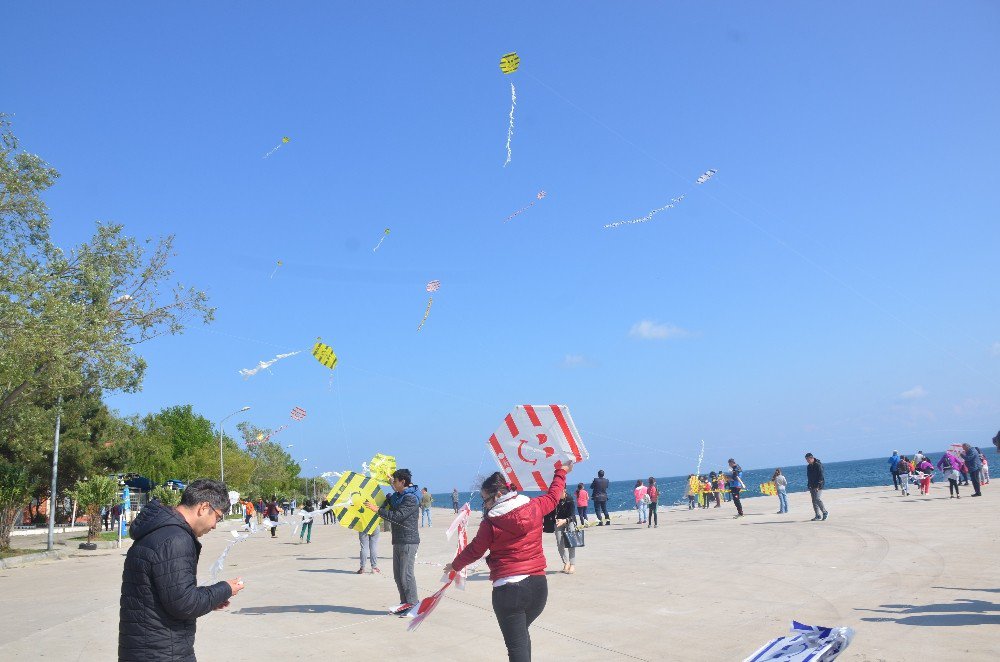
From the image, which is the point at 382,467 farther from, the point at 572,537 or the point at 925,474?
the point at 925,474

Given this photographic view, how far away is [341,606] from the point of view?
33.6 feet

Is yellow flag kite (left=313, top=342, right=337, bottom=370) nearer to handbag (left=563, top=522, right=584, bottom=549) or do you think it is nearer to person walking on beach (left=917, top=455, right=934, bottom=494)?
handbag (left=563, top=522, right=584, bottom=549)

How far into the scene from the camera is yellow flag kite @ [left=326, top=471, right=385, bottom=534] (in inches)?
413

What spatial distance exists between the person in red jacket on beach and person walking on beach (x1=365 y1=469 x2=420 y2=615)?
13.3 ft

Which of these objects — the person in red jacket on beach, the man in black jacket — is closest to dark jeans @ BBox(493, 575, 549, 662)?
the person in red jacket on beach

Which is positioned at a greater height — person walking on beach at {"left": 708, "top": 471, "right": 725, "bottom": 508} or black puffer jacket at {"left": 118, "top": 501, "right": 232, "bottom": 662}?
black puffer jacket at {"left": 118, "top": 501, "right": 232, "bottom": 662}

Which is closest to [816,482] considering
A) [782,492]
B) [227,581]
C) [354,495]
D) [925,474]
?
[782,492]

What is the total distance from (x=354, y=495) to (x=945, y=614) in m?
7.33

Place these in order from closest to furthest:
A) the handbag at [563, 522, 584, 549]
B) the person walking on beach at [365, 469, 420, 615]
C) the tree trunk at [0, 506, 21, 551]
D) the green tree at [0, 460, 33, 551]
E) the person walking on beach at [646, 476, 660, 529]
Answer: the person walking on beach at [365, 469, 420, 615] → the handbag at [563, 522, 584, 549] → the person walking on beach at [646, 476, 660, 529] → the green tree at [0, 460, 33, 551] → the tree trunk at [0, 506, 21, 551]

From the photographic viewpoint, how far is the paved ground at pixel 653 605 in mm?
7023

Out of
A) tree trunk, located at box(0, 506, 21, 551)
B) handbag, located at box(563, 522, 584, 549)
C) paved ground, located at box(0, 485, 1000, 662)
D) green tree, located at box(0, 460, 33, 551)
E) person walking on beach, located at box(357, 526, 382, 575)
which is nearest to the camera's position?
paved ground, located at box(0, 485, 1000, 662)

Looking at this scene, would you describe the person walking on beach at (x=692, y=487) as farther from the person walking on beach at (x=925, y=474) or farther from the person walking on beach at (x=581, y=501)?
the person walking on beach at (x=925, y=474)

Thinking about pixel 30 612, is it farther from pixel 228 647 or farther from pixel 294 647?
pixel 294 647

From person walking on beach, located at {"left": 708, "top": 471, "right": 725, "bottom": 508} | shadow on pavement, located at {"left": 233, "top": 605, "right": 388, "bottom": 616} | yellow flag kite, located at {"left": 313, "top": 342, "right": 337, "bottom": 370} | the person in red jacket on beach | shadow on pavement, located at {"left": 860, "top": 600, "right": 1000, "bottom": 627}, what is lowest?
shadow on pavement, located at {"left": 233, "top": 605, "right": 388, "bottom": 616}
